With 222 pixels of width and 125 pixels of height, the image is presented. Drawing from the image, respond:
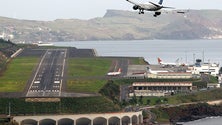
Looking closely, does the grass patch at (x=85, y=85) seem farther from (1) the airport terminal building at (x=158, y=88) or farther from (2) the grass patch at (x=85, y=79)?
(1) the airport terminal building at (x=158, y=88)

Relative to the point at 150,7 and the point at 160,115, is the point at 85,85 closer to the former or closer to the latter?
the point at 160,115

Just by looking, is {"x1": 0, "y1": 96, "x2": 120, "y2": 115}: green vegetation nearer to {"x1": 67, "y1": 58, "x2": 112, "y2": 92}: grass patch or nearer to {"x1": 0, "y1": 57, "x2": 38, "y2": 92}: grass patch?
{"x1": 67, "y1": 58, "x2": 112, "y2": 92}: grass patch

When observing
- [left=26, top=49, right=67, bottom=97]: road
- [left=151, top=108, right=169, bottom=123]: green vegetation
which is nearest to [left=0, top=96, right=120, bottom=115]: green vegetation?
[left=26, top=49, right=67, bottom=97]: road

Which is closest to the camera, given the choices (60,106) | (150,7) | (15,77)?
(150,7)

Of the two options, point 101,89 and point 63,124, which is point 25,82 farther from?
point 63,124

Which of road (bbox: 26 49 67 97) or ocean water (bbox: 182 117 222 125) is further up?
road (bbox: 26 49 67 97)

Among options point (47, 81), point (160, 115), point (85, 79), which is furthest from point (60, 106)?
point (85, 79)
